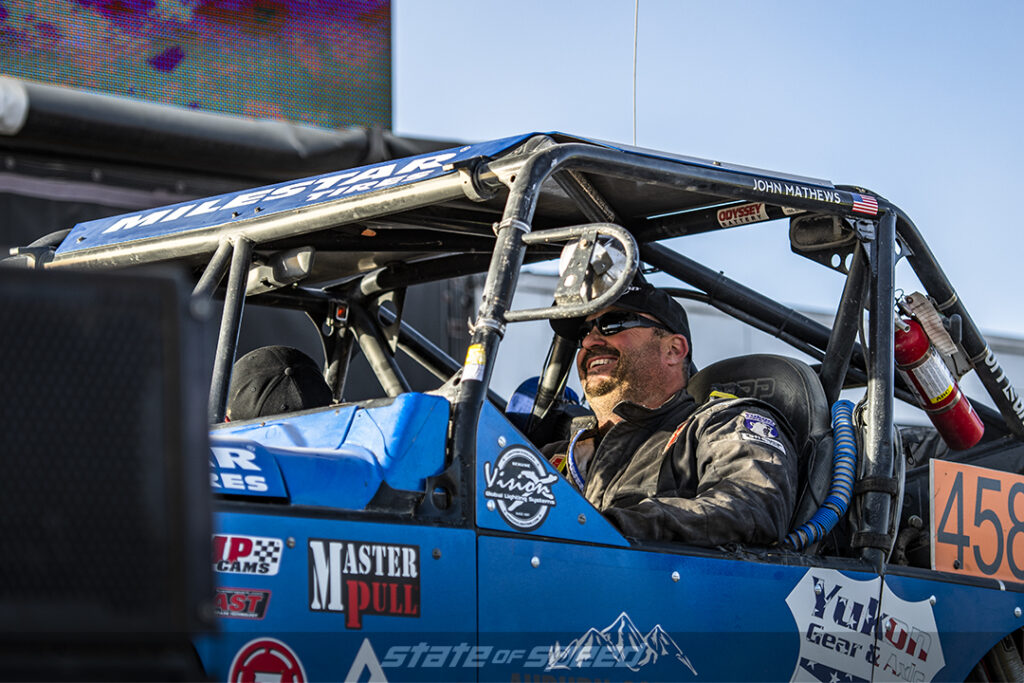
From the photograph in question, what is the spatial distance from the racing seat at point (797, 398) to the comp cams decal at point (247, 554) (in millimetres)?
1431

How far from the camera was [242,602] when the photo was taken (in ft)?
6.75

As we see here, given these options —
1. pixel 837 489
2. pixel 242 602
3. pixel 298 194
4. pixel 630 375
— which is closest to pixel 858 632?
pixel 837 489

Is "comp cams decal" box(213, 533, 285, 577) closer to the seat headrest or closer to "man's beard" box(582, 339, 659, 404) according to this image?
the seat headrest

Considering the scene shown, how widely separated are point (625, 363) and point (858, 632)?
1170 mm

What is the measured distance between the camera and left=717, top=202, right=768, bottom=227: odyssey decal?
126 inches

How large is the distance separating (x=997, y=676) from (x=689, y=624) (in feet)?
3.89

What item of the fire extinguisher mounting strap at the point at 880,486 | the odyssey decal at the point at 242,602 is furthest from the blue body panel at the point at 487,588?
the fire extinguisher mounting strap at the point at 880,486

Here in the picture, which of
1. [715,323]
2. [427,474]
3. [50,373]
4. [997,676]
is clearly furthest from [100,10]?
[50,373]

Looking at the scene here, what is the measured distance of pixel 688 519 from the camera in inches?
106

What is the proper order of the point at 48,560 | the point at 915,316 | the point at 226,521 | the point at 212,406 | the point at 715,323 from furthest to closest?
1. the point at 715,323
2. the point at 915,316
3. the point at 212,406
4. the point at 226,521
5. the point at 48,560

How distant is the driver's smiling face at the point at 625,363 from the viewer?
148 inches

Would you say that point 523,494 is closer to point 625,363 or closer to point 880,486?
point 880,486

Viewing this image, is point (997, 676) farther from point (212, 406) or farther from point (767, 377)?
point (212, 406)

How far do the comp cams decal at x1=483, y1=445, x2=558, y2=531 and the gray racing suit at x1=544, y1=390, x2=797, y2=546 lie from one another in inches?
7.7
